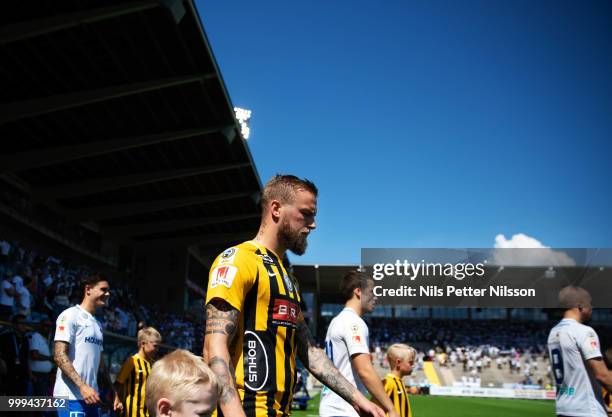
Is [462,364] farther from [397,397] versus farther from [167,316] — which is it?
[397,397]

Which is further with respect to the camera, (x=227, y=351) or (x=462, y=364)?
(x=462, y=364)

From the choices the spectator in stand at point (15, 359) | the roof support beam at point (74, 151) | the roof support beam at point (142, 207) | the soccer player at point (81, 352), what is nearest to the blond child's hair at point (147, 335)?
the soccer player at point (81, 352)

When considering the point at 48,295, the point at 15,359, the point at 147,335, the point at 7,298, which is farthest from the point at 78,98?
the point at 147,335

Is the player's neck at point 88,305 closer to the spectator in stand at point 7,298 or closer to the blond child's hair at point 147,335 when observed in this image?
the blond child's hair at point 147,335

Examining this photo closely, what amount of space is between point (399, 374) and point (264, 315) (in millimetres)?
4184

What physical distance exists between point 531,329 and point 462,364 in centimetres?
1294

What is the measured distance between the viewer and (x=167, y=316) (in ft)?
122

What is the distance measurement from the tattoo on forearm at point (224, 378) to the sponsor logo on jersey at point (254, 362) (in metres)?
0.17

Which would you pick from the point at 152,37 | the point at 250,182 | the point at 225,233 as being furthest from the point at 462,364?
the point at 152,37

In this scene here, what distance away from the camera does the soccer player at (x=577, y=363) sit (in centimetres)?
598

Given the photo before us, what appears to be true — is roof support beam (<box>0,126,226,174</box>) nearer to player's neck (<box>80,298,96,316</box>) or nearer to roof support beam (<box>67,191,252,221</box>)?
roof support beam (<box>67,191,252,221</box>)

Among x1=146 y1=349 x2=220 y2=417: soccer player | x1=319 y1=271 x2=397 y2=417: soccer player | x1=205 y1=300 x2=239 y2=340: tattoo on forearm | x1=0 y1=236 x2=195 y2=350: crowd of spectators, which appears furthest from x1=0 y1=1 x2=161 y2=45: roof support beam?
x1=146 y1=349 x2=220 y2=417: soccer player

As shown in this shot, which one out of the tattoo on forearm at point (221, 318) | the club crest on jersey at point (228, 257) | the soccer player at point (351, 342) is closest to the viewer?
the tattoo on forearm at point (221, 318)

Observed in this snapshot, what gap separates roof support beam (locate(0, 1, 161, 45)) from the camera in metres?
13.4
